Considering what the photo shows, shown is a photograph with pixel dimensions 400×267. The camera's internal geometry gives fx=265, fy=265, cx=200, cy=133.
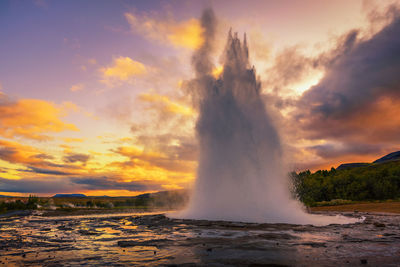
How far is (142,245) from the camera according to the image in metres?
13.6

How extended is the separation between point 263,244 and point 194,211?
1508cm

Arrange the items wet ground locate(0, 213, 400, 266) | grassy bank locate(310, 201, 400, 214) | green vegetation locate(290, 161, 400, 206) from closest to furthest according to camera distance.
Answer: wet ground locate(0, 213, 400, 266)
grassy bank locate(310, 201, 400, 214)
green vegetation locate(290, 161, 400, 206)

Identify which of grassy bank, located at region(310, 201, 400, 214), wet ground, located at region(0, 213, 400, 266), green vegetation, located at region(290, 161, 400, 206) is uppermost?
green vegetation, located at region(290, 161, 400, 206)

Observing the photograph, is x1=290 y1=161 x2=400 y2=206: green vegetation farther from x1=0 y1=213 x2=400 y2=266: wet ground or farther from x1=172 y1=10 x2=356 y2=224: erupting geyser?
x1=0 y1=213 x2=400 y2=266: wet ground

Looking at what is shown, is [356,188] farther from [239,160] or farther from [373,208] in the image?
[239,160]

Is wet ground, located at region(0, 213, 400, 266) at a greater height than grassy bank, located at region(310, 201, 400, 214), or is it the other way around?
grassy bank, located at region(310, 201, 400, 214)

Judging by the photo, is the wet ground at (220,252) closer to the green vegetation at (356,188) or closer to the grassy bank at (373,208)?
the grassy bank at (373,208)

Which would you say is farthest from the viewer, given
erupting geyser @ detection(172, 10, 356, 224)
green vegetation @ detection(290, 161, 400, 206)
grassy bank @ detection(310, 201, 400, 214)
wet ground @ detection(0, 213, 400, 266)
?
green vegetation @ detection(290, 161, 400, 206)

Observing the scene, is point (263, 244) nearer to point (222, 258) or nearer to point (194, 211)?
point (222, 258)

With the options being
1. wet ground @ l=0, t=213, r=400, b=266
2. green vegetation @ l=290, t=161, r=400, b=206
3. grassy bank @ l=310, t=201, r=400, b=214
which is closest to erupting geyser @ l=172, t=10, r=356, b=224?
→ wet ground @ l=0, t=213, r=400, b=266

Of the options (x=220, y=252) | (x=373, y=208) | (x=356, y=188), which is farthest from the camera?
(x=356, y=188)

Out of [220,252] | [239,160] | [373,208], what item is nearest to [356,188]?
[373,208]

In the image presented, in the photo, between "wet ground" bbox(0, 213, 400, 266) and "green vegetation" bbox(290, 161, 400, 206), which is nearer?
"wet ground" bbox(0, 213, 400, 266)

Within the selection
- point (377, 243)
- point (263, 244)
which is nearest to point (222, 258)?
point (263, 244)
